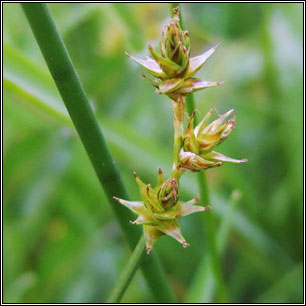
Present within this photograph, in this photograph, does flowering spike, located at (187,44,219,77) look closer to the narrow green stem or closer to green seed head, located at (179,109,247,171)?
green seed head, located at (179,109,247,171)

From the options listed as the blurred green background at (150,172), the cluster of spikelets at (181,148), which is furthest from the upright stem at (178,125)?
the blurred green background at (150,172)

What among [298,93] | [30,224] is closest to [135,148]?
[30,224]

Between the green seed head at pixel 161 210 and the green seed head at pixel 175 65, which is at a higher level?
the green seed head at pixel 175 65

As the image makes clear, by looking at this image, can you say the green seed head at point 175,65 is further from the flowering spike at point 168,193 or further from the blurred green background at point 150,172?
the blurred green background at point 150,172

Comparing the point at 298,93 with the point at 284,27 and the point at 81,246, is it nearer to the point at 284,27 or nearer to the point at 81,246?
the point at 284,27

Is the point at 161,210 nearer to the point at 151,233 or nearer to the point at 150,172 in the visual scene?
the point at 151,233
